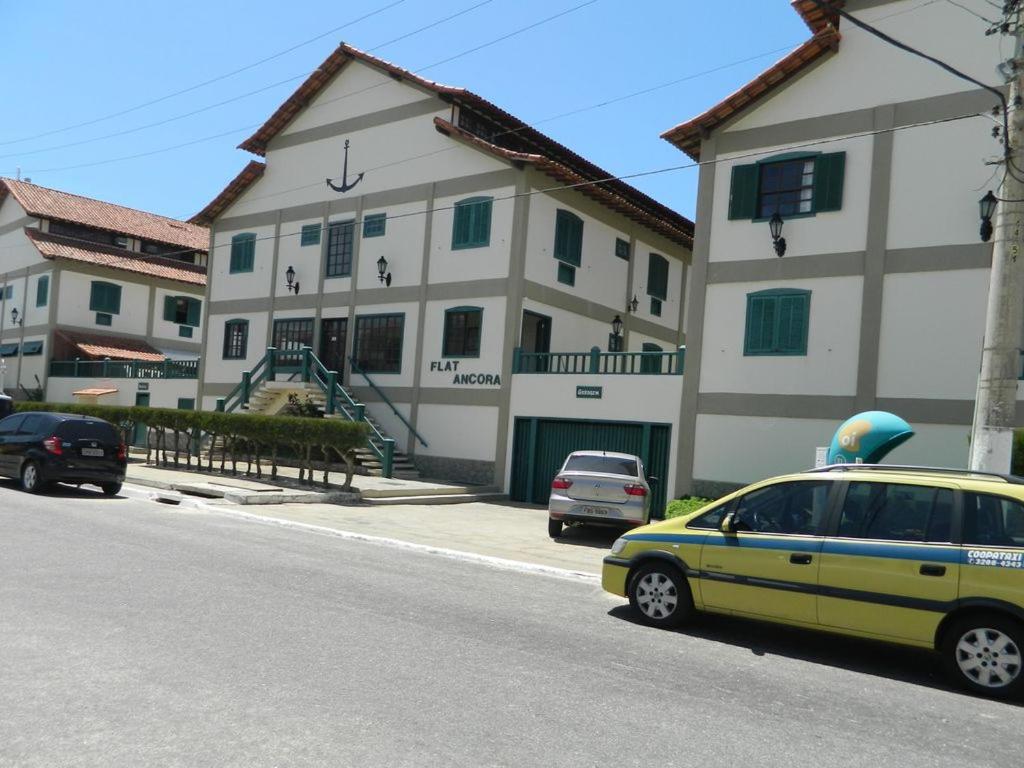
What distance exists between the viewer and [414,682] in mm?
5867

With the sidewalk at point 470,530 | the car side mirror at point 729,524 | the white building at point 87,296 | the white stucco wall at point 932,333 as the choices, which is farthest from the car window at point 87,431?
the white building at point 87,296

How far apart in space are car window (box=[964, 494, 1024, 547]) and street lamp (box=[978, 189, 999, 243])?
10.4 metres

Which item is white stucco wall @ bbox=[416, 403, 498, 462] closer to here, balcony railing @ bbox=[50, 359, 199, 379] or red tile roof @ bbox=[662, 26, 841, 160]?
red tile roof @ bbox=[662, 26, 841, 160]

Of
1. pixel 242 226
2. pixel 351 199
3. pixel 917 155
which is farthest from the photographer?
pixel 242 226

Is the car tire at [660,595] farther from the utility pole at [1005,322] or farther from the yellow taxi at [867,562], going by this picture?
the utility pole at [1005,322]

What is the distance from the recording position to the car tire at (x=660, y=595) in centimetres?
826

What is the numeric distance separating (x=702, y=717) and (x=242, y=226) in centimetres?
2860

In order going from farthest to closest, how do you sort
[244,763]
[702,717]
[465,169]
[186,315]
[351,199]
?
[186,315] → [351,199] → [465,169] → [702,717] → [244,763]

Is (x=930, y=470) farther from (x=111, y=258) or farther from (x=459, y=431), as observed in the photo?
(x=111, y=258)

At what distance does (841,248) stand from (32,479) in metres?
16.1

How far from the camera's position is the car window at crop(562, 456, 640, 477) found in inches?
592

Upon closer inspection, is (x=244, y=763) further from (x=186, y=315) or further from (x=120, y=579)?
(x=186, y=315)

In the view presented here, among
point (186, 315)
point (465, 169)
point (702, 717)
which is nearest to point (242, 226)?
point (465, 169)

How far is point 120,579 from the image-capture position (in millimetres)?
8719
